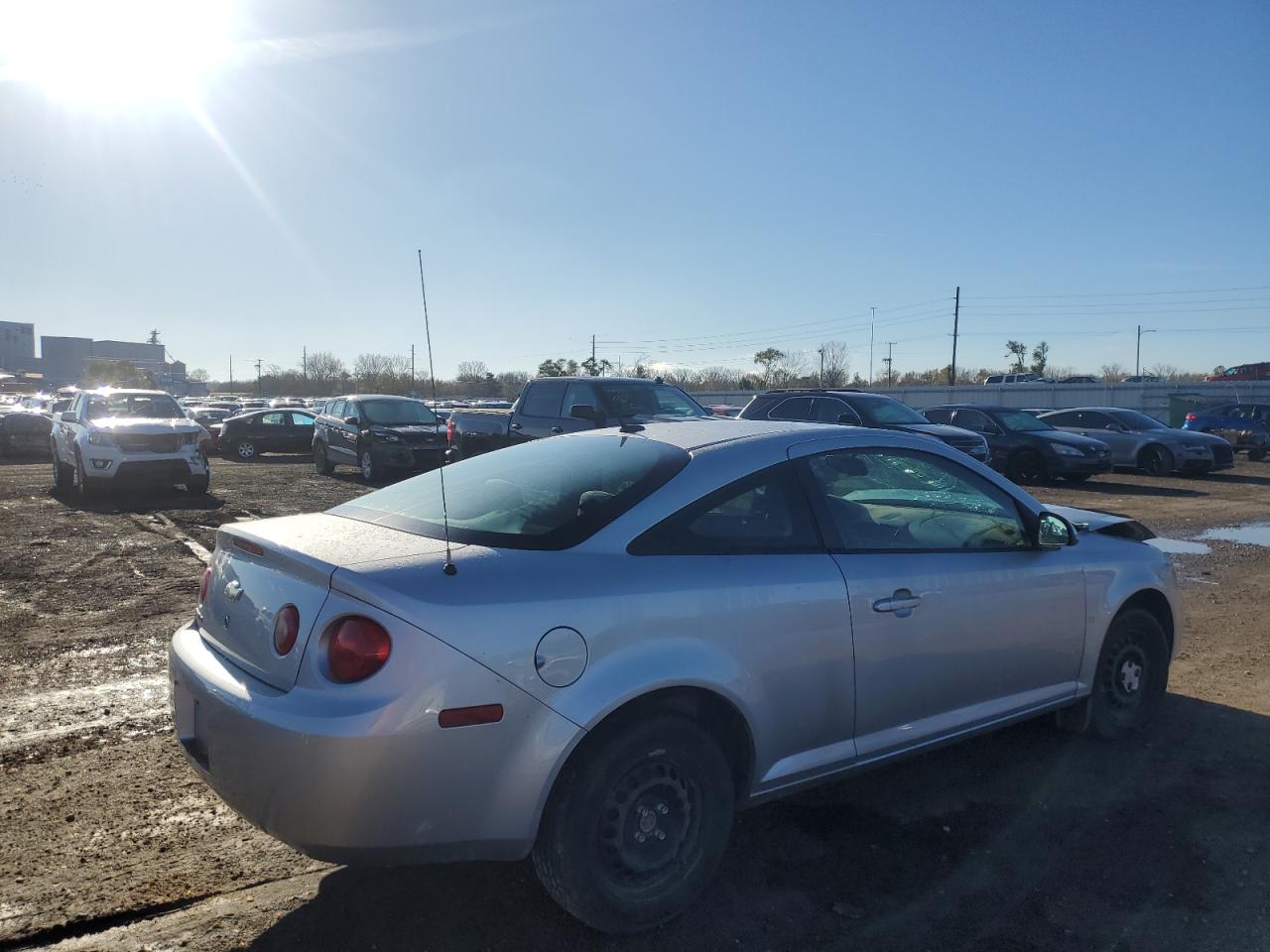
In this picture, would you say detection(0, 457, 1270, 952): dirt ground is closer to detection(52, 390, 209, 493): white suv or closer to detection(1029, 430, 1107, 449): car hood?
detection(52, 390, 209, 493): white suv

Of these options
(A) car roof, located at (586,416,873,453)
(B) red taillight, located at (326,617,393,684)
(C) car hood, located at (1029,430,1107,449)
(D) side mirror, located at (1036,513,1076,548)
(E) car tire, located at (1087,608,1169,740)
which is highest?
(A) car roof, located at (586,416,873,453)

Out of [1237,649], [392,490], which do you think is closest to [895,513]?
[392,490]

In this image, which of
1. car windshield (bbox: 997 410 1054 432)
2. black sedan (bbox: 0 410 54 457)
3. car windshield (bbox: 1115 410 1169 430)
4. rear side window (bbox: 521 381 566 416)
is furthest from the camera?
black sedan (bbox: 0 410 54 457)

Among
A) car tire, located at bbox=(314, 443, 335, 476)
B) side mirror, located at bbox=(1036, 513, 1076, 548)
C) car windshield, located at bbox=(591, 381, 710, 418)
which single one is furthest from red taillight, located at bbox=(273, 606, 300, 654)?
car tire, located at bbox=(314, 443, 335, 476)

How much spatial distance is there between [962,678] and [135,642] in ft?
16.9

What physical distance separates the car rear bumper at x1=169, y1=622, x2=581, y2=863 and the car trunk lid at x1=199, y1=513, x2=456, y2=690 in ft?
0.47

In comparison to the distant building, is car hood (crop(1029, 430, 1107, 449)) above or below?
below

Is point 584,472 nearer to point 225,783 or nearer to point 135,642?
point 225,783

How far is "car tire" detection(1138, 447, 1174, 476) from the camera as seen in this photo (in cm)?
1969

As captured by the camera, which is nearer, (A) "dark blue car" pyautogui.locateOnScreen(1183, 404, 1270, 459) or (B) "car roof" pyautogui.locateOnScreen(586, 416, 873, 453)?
(B) "car roof" pyautogui.locateOnScreen(586, 416, 873, 453)

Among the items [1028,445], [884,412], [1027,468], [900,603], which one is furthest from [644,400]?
[900,603]

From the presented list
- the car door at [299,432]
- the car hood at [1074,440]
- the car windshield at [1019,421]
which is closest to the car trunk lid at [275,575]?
the car hood at [1074,440]

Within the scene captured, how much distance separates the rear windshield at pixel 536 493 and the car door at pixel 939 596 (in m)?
0.69

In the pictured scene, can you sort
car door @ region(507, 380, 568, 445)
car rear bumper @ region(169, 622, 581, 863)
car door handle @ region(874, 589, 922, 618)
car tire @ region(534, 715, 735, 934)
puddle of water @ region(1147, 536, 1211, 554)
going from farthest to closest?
car door @ region(507, 380, 568, 445)
puddle of water @ region(1147, 536, 1211, 554)
car door handle @ region(874, 589, 922, 618)
car tire @ region(534, 715, 735, 934)
car rear bumper @ region(169, 622, 581, 863)
